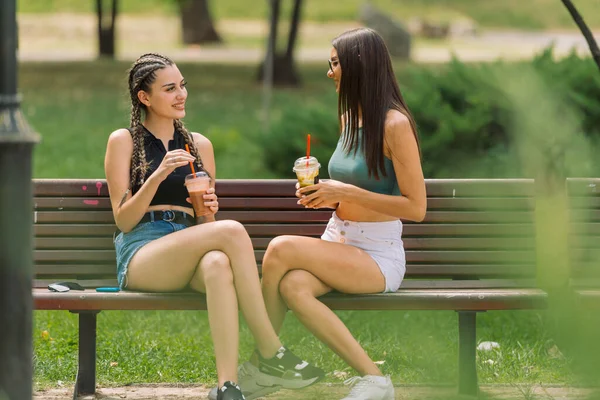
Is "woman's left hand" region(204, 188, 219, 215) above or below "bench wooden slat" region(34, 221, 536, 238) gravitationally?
above

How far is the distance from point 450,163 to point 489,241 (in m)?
3.15

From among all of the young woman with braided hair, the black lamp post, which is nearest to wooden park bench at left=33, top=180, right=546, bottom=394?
the young woman with braided hair

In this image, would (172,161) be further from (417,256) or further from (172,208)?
(417,256)

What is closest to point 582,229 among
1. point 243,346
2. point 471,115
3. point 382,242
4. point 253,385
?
point 382,242

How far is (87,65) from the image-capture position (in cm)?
2252

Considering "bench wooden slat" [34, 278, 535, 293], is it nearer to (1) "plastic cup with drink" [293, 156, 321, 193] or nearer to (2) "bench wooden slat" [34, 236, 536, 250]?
(2) "bench wooden slat" [34, 236, 536, 250]

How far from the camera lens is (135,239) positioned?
380 cm

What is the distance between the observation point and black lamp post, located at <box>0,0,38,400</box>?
2.23 meters

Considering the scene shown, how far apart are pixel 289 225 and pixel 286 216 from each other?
0.04 m

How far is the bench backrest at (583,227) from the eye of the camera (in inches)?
150

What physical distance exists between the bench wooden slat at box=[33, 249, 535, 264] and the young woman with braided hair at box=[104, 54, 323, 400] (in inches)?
10.0

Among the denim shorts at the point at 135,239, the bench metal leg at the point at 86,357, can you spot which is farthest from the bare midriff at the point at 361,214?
the bench metal leg at the point at 86,357

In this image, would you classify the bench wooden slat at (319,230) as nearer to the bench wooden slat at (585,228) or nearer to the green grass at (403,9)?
the bench wooden slat at (585,228)

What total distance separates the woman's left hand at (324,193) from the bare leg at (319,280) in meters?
0.13
